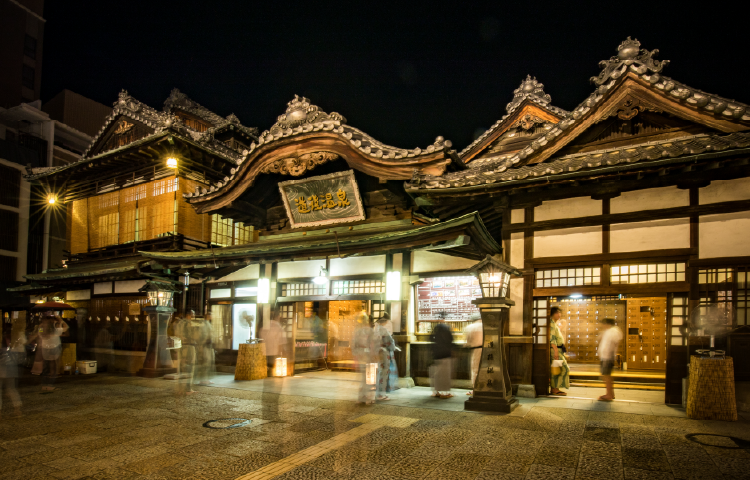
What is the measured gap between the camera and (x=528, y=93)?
19.0 metres

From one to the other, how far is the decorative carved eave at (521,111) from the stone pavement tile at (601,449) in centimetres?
1420

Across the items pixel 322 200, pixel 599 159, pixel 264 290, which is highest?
pixel 599 159

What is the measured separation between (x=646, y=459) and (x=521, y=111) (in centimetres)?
1569

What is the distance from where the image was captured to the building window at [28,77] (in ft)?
156

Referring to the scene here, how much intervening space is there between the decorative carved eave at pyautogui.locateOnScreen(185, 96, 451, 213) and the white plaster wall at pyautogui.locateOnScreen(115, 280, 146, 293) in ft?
19.8

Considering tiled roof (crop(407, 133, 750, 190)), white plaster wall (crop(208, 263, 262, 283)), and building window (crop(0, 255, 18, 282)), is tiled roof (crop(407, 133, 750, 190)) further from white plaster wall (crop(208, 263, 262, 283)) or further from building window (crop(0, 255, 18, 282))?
building window (crop(0, 255, 18, 282))

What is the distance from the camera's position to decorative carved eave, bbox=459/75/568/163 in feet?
60.4

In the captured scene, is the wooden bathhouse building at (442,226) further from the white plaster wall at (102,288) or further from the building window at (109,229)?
the building window at (109,229)

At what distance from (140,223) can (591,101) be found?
18.8m

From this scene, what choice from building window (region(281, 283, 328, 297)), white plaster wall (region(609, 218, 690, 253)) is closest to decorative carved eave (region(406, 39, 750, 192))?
white plaster wall (region(609, 218, 690, 253))

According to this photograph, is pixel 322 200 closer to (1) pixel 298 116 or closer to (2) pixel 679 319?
(1) pixel 298 116

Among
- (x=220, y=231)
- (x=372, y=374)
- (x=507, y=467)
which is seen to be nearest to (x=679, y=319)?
(x=507, y=467)

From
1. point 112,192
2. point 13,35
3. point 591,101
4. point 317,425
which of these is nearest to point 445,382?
point 317,425

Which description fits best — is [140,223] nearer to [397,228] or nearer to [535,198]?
[397,228]
